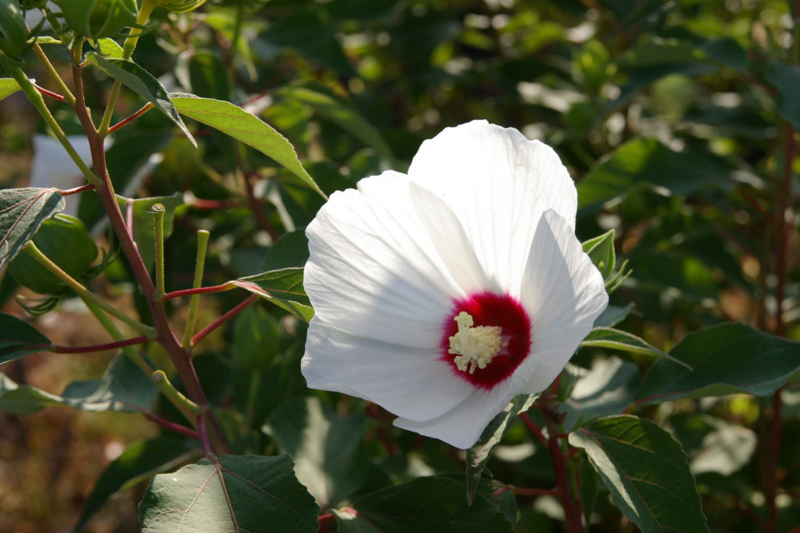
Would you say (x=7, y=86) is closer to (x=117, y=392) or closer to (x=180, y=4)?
(x=180, y=4)

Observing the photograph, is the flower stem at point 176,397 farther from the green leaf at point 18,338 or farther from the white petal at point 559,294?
the white petal at point 559,294

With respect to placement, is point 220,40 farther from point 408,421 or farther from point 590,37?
point 408,421

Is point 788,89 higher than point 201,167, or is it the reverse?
point 788,89

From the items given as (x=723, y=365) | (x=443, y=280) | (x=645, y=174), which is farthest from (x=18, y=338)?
(x=645, y=174)

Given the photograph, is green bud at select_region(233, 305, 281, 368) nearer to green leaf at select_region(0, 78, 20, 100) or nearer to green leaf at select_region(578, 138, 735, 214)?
green leaf at select_region(0, 78, 20, 100)

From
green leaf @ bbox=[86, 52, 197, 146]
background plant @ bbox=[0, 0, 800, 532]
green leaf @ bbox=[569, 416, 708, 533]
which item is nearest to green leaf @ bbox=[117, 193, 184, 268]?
background plant @ bbox=[0, 0, 800, 532]

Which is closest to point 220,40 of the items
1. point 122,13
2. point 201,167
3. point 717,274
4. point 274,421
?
point 201,167
